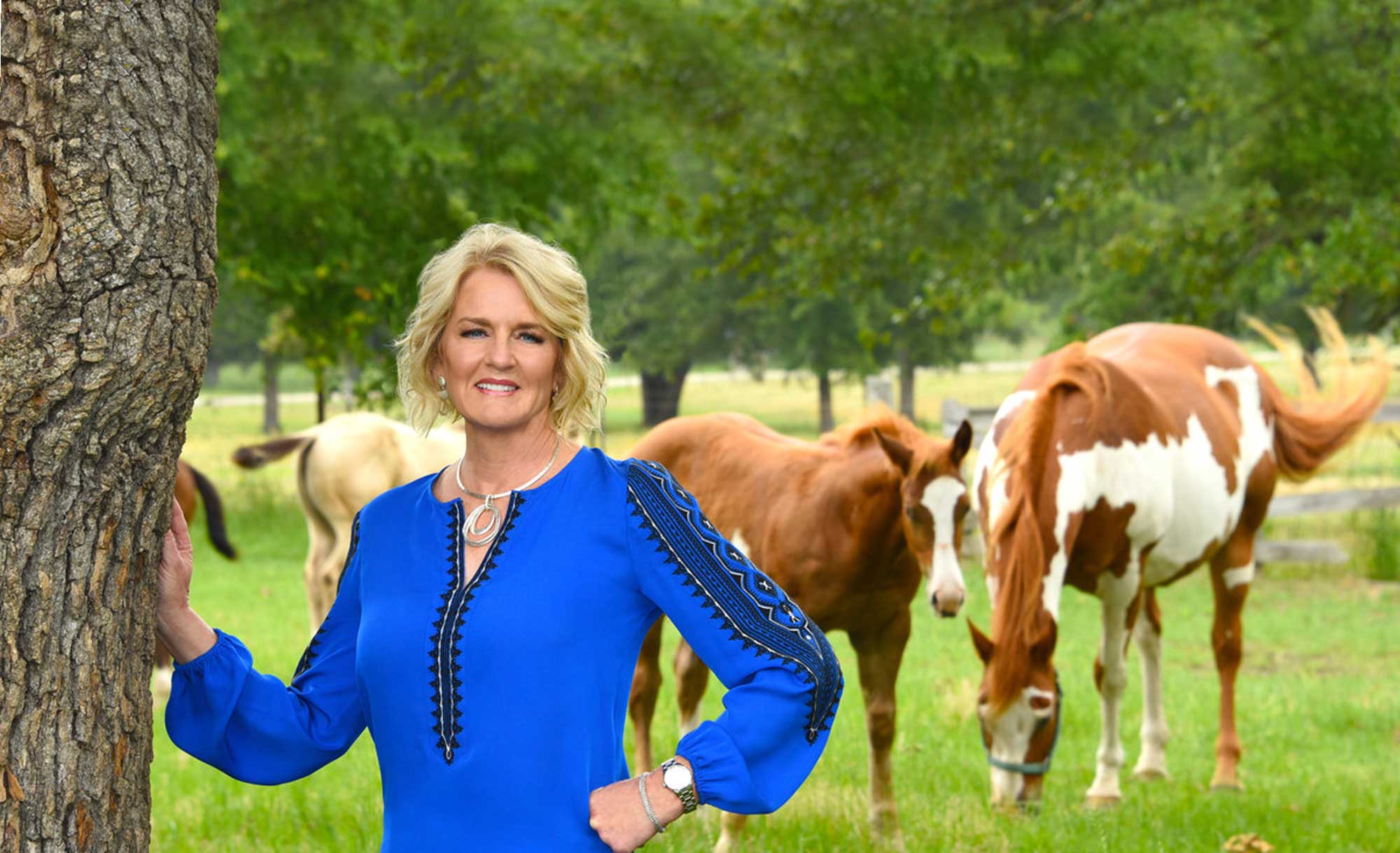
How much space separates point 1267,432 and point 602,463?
249 inches

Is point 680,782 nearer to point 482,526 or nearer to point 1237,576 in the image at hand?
point 482,526

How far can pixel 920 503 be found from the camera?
5410 mm

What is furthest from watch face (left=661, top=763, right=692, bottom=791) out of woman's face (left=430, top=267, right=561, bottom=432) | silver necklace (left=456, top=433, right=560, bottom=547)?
woman's face (left=430, top=267, right=561, bottom=432)

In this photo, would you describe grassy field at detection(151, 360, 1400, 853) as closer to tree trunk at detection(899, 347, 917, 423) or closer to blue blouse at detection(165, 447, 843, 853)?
blue blouse at detection(165, 447, 843, 853)

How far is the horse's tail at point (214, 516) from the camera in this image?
9.16 meters

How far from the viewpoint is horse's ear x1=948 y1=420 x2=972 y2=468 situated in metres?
5.37

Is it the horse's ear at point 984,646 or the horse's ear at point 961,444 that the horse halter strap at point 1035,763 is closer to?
the horse's ear at point 984,646

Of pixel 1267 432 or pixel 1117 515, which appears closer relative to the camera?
pixel 1117 515

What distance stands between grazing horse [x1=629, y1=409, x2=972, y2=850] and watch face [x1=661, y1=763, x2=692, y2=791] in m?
3.04

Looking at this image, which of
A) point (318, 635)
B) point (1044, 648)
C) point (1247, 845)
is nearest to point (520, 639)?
point (318, 635)

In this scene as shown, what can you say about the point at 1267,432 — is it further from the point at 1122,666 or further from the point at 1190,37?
the point at 1190,37

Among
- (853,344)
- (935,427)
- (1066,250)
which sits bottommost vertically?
(935,427)

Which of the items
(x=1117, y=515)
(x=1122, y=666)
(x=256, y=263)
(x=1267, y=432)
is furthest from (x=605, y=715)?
(x=256, y=263)

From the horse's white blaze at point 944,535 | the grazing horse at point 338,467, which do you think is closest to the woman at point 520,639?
the horse's white blaze at point 944,535
